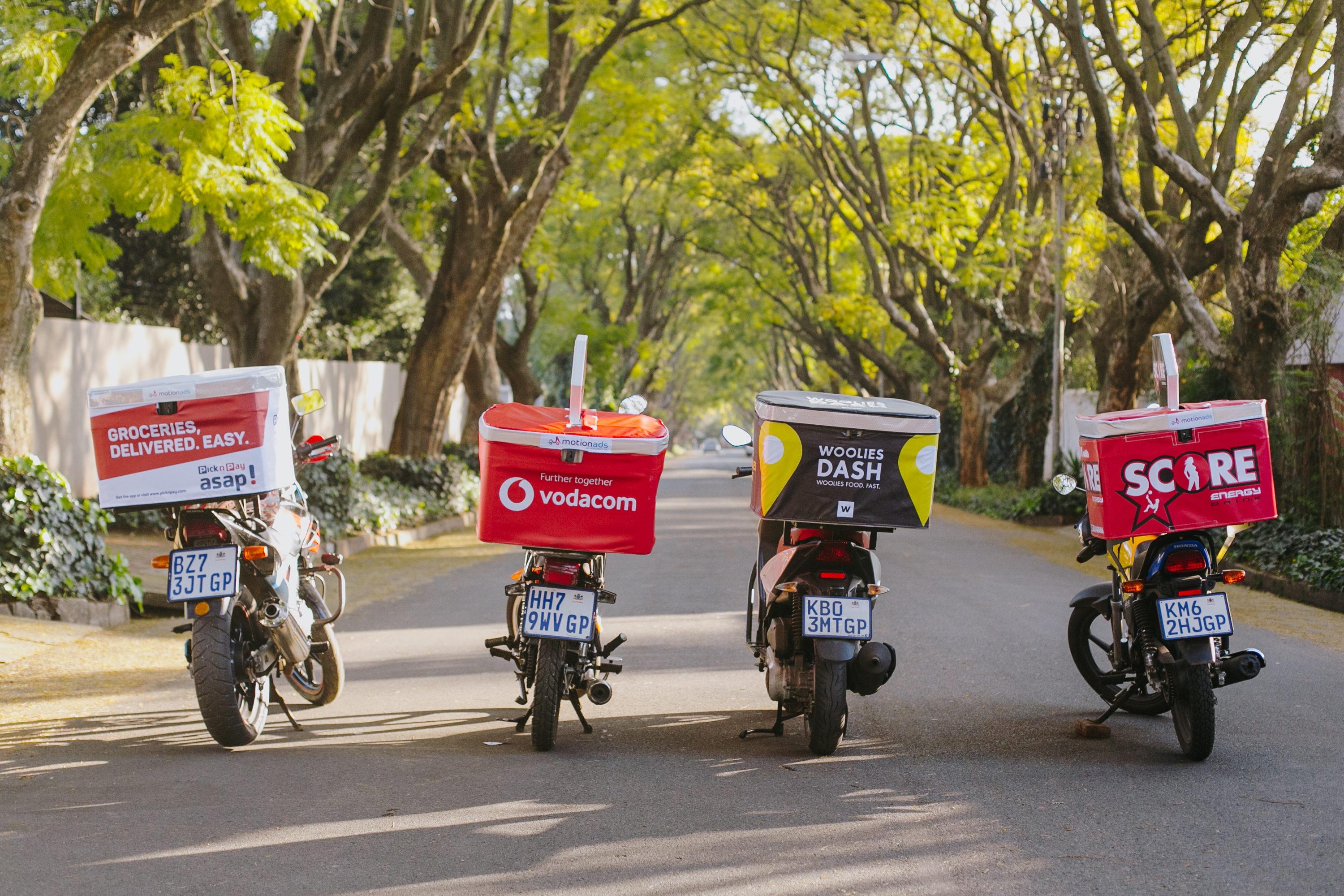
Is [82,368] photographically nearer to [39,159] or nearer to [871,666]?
[39,159]

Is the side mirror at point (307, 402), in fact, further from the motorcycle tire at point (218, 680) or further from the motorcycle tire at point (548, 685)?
the motorcycle tire at point (548, 685)

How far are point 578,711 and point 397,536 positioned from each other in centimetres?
1071

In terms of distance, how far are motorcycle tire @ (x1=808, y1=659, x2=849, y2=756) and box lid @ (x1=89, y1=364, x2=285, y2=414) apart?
2.76 metres

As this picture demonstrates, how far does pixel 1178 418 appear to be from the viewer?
5762 millimetres

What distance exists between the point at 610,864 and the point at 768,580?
208 centimetres

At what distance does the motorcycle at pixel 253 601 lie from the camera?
5.47 meters

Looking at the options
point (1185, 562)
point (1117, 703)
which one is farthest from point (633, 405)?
point (1117, 703)

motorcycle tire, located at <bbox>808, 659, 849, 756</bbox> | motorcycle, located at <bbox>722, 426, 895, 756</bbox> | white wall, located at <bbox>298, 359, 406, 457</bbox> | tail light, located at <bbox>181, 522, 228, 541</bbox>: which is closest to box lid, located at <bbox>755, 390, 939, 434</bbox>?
motorcycle, located at <bbox>722, 426, 895, 756</bbox>

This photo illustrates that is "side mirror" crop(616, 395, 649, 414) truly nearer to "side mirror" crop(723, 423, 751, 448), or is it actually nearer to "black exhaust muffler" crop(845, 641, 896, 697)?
"side mirror" crop(723, 423, 751, 448)

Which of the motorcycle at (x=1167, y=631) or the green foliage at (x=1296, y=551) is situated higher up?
the motorcycle at (x=1167, y=631)

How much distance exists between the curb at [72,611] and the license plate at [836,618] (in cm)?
578

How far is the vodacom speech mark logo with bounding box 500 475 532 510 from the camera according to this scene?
5625 mm

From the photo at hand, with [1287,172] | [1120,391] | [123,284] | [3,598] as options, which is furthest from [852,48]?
[3,598]

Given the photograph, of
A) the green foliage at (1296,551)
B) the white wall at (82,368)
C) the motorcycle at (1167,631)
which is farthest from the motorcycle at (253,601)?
the green foliage at (1296,551)
